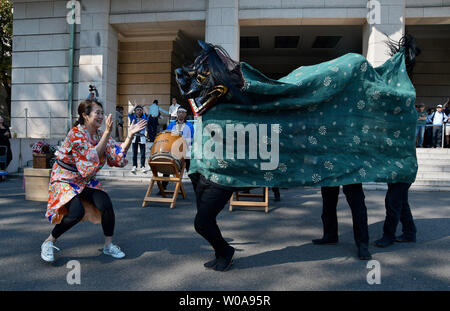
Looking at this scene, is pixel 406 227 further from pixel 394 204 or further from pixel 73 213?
pixel 73 213

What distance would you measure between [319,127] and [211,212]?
138 centimetres

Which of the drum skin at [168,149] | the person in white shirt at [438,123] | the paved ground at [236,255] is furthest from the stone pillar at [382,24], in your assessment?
the drum skin at [168,149]

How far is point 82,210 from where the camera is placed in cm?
335

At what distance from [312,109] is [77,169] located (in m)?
2.42

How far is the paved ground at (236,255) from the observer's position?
293cm

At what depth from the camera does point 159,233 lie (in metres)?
4.49

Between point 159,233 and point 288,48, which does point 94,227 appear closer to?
→ point 159,233

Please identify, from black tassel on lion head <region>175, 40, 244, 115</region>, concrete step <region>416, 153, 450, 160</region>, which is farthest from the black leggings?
concrete step <region>416, 153, 450, 160</region>

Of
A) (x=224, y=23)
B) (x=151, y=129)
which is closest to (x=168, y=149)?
(x=151, y=129)

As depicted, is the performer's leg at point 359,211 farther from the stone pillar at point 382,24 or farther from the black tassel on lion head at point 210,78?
the stone pillar at point 382,24

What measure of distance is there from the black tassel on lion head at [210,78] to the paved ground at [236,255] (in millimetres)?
1570

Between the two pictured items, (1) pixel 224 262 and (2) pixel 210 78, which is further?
(1) pixel 224 262

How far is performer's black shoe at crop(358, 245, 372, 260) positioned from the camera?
11.6 feet

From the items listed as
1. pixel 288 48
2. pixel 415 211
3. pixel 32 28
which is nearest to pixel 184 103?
pixel 288 48
